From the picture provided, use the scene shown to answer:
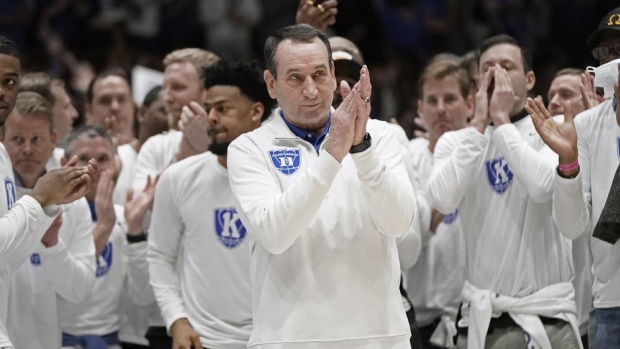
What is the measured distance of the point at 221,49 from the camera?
12.7 metres

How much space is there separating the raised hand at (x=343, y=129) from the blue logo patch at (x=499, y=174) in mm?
1776

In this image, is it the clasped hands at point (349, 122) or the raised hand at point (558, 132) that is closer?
the clasped hands at point (349, 122)

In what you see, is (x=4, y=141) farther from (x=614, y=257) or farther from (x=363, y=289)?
(x=614, y=257)

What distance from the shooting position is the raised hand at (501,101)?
5688 mm

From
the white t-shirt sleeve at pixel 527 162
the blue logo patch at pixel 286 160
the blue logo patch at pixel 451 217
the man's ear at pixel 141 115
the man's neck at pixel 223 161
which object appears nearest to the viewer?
the blue logo patch at pixel 286 160

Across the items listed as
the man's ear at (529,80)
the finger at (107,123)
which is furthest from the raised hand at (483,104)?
the finger at (107,123)

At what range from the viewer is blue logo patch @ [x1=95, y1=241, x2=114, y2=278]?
6.71 metres

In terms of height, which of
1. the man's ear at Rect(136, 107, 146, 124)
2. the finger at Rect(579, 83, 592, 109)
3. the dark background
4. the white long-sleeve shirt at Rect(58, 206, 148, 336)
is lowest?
the white long-sleeve shirt at Rect(58, 206, 148, 336)

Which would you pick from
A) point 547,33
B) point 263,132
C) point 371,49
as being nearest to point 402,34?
point 371,49

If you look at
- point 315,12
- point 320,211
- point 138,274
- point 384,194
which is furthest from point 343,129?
point 138,274

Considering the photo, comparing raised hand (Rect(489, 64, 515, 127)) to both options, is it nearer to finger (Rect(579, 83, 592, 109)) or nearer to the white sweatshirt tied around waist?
finger (Rect(579, 83, 592, 109))

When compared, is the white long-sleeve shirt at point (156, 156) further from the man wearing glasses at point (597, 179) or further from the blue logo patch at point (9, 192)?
the man wearing glasses at point (597, 179)

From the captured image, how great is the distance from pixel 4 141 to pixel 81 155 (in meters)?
0.80

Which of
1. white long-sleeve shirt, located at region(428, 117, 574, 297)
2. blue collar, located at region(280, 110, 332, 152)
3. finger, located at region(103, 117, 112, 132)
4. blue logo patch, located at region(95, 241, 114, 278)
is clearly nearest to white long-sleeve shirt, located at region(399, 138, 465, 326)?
white long-sleeve shirt, located at region(428, 117, 574, 297)
